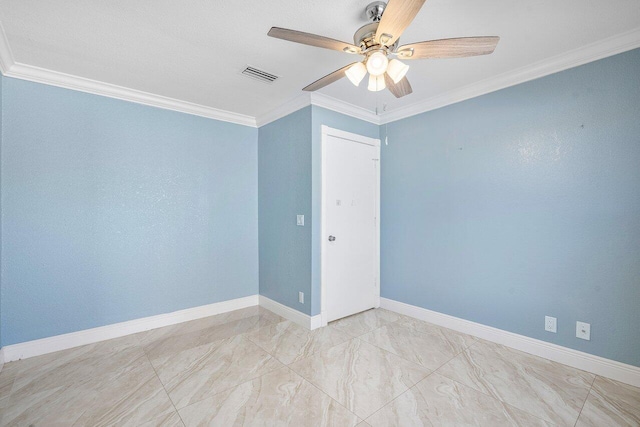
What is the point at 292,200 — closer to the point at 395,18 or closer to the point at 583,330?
the point at 395,18

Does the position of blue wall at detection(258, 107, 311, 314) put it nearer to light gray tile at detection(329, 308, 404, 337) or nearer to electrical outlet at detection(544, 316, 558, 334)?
light gray tile at detection(329, 308, 404, 337)

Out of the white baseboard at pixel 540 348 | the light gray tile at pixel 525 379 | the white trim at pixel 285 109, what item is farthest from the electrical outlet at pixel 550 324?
the white trim at pixel 285 109

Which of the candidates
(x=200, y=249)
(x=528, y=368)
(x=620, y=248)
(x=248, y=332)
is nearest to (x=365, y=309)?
(x=248, y=332)

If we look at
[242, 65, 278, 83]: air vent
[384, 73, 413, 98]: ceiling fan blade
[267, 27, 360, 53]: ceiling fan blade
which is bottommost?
[384, 73, 413, 98]: ceiling fan blade

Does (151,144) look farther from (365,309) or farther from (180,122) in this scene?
(365,309)

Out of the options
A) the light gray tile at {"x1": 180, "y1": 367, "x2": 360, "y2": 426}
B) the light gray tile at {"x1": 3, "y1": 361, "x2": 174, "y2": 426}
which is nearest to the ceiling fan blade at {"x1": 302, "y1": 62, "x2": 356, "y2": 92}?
the light gray tile at {"x1": 180, "y1": 367, "x2": 360, "y2": 426}

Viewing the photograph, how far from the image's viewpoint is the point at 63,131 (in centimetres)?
272

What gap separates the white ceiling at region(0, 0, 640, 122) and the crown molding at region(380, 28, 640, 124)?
0.05m

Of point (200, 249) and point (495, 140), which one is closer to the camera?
point (495, 140)

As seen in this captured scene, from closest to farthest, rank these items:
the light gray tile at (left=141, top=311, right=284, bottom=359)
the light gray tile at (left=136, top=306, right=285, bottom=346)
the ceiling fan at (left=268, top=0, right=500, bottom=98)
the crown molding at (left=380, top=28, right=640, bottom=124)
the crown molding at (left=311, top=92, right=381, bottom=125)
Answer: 1. the ceiling fan at (left=268, top=0, right=500, bottom=98)
2. the crown molding at (left=380, top=28, right=640, bottom=124)
3. the light gray tile at (left=141, top=311, right=284, bottom=359)
4. the light gray tile at (left=136, top=306, right=285, bottom=346)
5. the crown molding at (left=311, top=92, right=381, bottom=125)

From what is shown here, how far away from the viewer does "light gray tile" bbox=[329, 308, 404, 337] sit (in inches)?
124

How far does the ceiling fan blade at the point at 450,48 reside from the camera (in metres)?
1.52

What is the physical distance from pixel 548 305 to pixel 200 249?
11.7 ft

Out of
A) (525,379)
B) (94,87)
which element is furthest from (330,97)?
(525,379)
